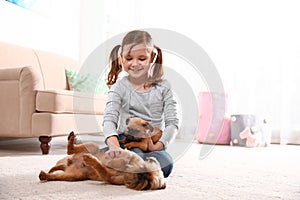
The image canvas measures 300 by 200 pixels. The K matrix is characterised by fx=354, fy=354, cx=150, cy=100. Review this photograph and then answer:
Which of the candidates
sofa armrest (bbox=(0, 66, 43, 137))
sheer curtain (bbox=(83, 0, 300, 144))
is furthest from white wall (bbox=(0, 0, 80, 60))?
sheer curtain (bbox=(83, 0, 300, 144))

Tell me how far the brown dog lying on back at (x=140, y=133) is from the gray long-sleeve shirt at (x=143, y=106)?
0.04 m

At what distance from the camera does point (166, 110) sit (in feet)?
4.10

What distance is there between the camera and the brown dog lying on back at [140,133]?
116 centimetres

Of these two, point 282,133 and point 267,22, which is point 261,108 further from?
point 267,22

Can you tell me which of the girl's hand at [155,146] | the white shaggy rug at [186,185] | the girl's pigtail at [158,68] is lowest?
the white shaggy rug at [186,185]

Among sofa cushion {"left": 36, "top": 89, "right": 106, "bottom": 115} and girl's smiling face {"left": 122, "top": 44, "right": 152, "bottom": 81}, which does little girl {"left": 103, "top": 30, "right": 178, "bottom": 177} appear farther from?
sofa cushion {"left": 36, "top": 89, "right": 106, "bottom": 115}

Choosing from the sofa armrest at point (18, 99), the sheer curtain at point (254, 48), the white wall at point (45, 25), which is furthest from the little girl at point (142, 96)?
the sheer curtain at point (254, 48)

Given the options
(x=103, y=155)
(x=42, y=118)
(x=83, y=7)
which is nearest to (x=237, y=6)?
(x=83, y=7)

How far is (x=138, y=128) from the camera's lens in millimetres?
1169

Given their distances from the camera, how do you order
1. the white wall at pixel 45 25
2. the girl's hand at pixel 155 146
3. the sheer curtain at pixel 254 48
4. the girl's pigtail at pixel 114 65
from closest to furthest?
1. the girl's hand at pixel 155 146
2. the girl's pigtail at pixel 114 65
3. the white wall at pixel 45 25
4. the sheer curtain at pixel 254 48

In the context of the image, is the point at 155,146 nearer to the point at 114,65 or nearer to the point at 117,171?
the point at 117,171

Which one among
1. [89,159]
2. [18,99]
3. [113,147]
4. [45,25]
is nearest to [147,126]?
[113,147]

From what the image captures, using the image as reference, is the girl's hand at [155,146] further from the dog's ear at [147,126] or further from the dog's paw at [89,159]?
the dog's paw at [89,159]

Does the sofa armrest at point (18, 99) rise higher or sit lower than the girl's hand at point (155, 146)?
higher
